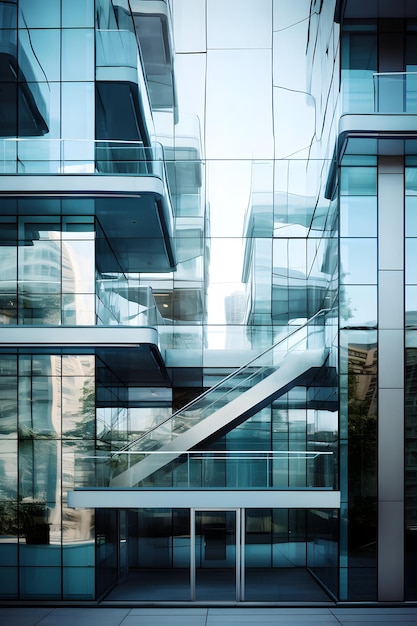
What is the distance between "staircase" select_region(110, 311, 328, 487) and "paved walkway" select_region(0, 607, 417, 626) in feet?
9.42

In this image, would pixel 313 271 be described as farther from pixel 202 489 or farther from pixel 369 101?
pixel 202 489

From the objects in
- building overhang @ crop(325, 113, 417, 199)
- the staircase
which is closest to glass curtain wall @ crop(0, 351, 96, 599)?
the staircase

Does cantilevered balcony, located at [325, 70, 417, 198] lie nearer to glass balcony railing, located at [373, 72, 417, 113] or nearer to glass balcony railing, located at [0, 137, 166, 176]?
glass balcony railing, located at [373, 72, 417, 113]

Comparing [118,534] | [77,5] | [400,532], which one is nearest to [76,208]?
[77,5]

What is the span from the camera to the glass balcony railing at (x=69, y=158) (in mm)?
18969

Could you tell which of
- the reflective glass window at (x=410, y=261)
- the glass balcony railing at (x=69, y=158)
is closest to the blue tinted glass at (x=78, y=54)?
the glass balcony railing at (x=69, y=158)

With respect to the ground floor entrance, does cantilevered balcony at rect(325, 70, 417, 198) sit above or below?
above

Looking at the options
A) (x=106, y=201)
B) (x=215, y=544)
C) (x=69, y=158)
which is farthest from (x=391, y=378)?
(x=69, y=158)

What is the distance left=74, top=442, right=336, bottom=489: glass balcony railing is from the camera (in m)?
18.7

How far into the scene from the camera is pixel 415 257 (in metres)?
19.1

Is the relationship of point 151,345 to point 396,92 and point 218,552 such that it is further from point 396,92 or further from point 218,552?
point 218,552

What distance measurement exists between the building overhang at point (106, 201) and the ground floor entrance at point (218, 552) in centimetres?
734

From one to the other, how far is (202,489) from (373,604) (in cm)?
458

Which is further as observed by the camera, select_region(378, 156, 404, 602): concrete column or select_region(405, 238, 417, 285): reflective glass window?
select_region(405, 238, 417, 285): reflective glass window
